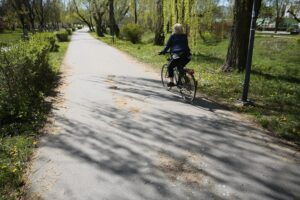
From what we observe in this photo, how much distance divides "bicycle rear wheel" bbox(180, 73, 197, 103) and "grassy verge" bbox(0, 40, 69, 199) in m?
3.40

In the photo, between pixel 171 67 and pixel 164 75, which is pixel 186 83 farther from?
pixel 164 75

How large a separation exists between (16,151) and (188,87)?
432 cm

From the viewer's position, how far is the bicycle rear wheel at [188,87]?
23.3 ft

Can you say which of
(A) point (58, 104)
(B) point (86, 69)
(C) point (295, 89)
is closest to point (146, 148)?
(A) point (58, 104)

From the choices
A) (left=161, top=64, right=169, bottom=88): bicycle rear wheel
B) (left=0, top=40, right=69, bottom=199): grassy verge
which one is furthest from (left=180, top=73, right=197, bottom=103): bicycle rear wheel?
(left=0, top=40, right=69, bottom=199): grassy verge

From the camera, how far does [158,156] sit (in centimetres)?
436

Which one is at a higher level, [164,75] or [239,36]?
[239,36]

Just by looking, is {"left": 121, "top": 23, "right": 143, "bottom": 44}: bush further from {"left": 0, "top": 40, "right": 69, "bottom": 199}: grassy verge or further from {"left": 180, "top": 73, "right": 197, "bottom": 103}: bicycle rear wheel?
{"left": 0, "top": 40, "right": 69, "bottom": 199}: grassy verge

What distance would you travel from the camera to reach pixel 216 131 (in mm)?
5262

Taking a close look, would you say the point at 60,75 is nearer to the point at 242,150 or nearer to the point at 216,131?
the point at 216,131

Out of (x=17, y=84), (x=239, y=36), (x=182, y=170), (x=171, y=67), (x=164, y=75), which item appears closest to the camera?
(x=182, y=170)

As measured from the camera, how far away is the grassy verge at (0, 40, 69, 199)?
368cm

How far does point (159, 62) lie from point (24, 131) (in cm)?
889

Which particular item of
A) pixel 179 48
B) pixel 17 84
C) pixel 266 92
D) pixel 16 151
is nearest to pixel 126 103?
pixel 179 48
